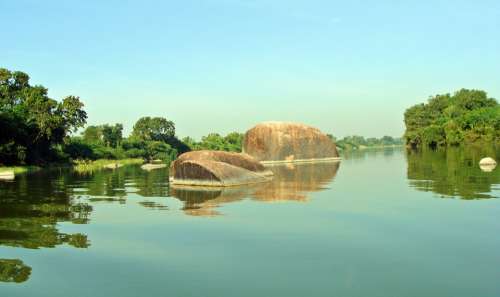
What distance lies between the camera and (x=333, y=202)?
57.7 ft

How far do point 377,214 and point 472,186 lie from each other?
30.3 feet

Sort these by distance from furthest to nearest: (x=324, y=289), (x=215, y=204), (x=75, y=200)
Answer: (x=75, y=200) → (x=215, y=204) → (x=324, y=289)

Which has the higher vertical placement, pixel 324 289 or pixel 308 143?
pixel 308 143

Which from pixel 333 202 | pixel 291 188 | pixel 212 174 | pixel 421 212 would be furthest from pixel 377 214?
pixel 212 174

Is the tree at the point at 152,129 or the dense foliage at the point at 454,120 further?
the tree at the point at 152,129

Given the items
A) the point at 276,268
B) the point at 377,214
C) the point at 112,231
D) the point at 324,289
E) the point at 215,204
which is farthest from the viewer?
the point at 215,204

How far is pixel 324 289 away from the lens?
7461 millimetres

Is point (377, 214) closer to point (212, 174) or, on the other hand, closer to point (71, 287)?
point (71, 287)

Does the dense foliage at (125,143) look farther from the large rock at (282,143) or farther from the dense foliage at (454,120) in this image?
the dense foliage at (454,120)

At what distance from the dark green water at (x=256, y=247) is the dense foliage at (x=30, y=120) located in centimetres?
3724

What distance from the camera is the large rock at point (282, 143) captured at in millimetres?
57094

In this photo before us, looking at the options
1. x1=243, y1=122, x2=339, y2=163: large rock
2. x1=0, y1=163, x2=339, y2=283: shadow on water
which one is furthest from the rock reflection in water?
x1=243, y1=122, x2=339, y2=163: large rock

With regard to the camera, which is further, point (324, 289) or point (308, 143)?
point (308, 143)

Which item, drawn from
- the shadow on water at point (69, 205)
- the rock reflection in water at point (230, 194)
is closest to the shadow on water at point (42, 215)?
the shadow on water at point (69, 205)
